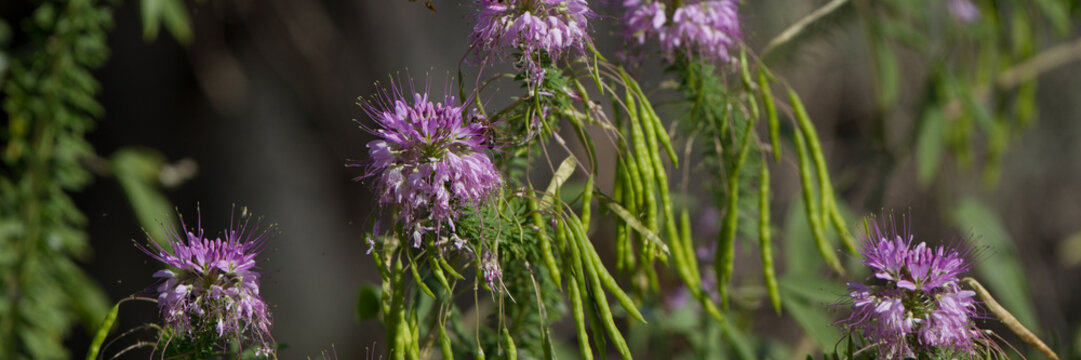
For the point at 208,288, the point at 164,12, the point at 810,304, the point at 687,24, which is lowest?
the point at 810,304

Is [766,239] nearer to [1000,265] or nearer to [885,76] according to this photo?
[1000,265]

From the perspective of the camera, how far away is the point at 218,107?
65.7 inches

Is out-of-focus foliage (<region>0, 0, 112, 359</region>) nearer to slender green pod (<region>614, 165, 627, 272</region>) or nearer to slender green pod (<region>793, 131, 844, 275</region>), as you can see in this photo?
slender green pod (<region>614, 165, 627, 272</region>)

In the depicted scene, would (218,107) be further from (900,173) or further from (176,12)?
(900,173)

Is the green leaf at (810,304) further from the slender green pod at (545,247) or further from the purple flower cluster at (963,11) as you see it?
the purple flower cluster at (963,11)

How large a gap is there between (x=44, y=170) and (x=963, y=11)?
1609 millimetres

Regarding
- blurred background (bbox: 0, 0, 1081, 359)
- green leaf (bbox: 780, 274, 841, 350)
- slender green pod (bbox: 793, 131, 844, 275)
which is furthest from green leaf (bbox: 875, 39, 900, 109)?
slender green pod (bbox: 793, 131, 844, 275)

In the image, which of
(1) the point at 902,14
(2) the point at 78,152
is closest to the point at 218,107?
(2) the point at 78,152

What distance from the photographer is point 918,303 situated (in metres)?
0.56

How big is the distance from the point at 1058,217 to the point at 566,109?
2.08 metres

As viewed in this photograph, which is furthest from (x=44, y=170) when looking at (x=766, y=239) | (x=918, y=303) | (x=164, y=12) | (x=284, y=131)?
(x=918, y=303)

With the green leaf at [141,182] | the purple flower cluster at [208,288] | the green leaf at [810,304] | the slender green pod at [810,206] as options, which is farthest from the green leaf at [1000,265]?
the green leaf at [141,182]

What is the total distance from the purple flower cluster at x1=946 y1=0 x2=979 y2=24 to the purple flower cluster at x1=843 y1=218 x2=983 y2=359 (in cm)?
129

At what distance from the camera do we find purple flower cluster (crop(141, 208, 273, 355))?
21.8 inches
